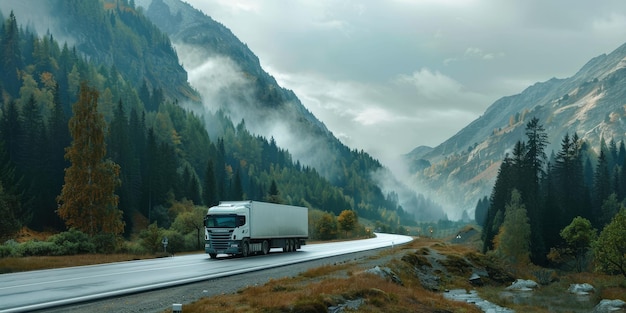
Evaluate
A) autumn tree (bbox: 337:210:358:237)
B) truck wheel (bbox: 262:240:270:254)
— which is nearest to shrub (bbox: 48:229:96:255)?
truck wheel (bbox: 262:240:270:254)

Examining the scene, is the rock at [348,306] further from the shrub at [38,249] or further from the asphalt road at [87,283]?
the shrub at [38,249]

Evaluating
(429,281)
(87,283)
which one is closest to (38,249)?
(87,283)

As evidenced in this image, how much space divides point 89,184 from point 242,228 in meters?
16.3

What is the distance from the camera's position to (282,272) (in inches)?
1283

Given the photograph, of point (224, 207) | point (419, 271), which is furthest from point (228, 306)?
point (224, 207)

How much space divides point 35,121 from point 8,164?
18364mm

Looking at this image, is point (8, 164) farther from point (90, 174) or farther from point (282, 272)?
point (282, 272)

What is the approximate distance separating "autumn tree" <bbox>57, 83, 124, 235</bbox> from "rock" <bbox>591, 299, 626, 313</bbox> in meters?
38.8

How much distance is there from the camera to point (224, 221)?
45.2 meters

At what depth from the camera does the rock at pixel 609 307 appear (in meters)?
37.3

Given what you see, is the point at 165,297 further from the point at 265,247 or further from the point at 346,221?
the point at 346,221

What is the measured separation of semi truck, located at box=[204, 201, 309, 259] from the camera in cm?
4497

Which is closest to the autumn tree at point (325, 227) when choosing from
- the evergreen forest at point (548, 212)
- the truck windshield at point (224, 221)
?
the evergreen forest at point (548, 212)

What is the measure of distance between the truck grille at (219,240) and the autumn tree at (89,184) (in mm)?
11492
